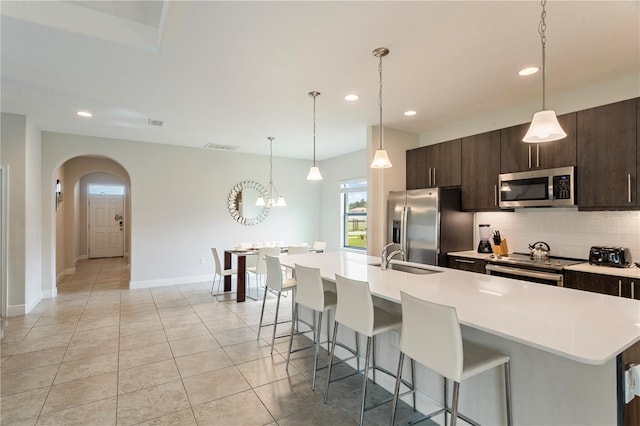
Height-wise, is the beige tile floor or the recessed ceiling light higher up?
the recessed ceiling light

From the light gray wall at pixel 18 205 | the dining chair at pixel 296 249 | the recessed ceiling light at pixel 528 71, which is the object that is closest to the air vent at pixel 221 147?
the dining chair at pixel 296 249

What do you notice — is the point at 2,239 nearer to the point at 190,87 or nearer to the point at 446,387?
the point at 190,87

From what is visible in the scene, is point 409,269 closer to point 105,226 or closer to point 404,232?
point 404,232

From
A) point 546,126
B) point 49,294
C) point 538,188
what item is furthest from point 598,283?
point 49,294

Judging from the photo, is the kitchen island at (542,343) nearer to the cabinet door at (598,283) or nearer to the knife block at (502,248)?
the cabinet door at (598,283)

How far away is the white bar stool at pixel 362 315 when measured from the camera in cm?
203

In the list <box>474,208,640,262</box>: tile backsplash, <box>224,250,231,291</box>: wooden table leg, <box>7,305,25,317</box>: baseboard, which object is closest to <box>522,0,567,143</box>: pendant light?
<box>474,208,640,262</box>: tile backsplash

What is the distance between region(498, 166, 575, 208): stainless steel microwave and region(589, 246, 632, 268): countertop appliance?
533mm

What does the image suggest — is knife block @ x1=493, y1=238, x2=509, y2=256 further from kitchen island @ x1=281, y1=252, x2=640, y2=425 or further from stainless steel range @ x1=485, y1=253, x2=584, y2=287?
kitchen island @ x1=281, y1=252, x2=640, y2=425

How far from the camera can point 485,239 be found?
427 centimetres

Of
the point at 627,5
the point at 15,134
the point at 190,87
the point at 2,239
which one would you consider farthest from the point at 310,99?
the point at 2,239

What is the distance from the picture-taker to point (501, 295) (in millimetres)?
1873

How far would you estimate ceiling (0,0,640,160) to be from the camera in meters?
2.12

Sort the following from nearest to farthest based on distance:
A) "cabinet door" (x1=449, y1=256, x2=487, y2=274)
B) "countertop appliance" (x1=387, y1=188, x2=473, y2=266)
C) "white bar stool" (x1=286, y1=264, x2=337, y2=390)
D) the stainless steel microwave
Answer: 1. "white bar stool" (x1=286, y1=264, x2=337, y2=390)
2. the stainless steel microwave
3. "cabinet door" (x1=449, y1=256, x2=487, y2=274)
4. "countertop appliance" (x1=387, y1=188, x2=473, y2=266)
